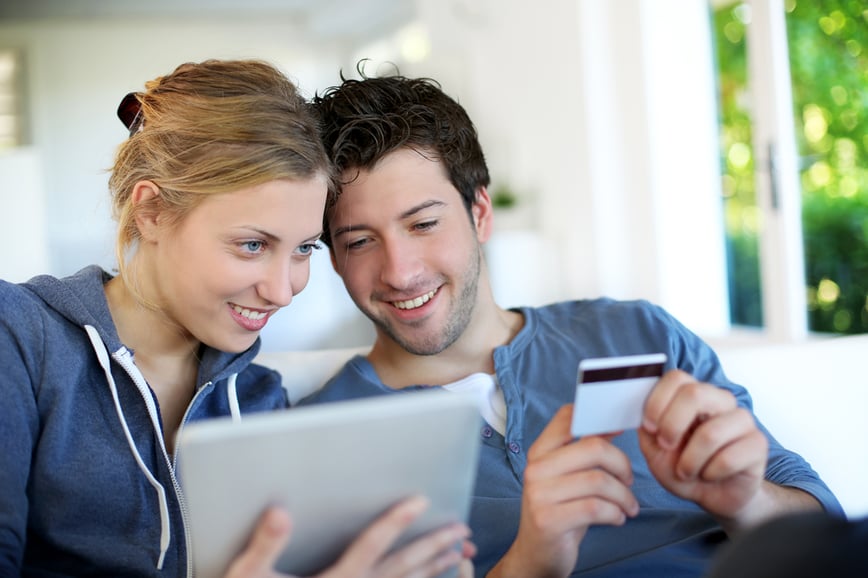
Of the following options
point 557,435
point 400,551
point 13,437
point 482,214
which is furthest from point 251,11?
point 400,551

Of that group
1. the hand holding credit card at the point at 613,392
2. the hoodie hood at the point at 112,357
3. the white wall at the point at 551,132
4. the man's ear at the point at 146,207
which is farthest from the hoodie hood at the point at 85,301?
the white wall at the point at 551,132

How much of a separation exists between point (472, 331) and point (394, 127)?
0.40 metres

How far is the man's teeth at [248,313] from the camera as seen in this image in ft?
4.64

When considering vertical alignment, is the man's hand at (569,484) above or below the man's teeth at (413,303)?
below

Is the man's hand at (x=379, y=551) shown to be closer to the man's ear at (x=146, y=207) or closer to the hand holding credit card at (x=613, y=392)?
the hand holding credit card at (x=613, y=392)

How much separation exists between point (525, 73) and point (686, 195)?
1.23 m

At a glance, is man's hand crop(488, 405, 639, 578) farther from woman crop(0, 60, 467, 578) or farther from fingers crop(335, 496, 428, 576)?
woman crop(0, 60, 467, 578)

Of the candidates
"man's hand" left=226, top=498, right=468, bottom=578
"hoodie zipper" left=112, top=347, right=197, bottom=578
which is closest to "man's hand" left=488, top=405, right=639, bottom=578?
"man's hand" left=226, top=498, right=468, bottom=578

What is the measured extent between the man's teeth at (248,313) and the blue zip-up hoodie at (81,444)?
15 centimetres

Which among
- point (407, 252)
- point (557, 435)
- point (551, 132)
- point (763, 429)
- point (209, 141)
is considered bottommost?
point (763, 429)

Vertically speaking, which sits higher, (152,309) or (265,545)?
(152,309)

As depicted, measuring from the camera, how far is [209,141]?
136 cm

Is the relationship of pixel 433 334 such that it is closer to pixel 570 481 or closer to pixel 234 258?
pixel 234 258

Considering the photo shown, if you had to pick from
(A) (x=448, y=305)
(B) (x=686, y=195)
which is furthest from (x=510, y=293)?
(A) (x=448, y=305)
